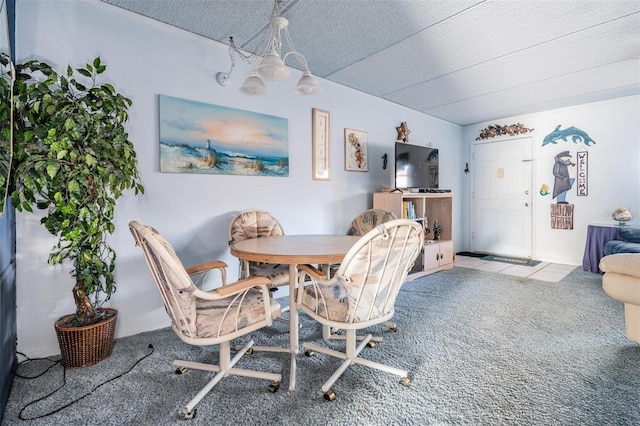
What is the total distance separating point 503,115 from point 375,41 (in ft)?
11.4

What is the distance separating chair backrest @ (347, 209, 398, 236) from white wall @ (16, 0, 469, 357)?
55 centimetres

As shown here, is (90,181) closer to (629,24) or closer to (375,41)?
(375,41)

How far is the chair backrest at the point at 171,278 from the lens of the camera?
4.18 ft

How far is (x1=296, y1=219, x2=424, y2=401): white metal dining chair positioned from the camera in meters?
1.40

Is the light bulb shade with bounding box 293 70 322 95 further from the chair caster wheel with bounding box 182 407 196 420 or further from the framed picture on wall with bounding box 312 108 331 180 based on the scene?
the chair caster wheel with bounding box 182 407 196 420

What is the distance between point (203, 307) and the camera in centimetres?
151

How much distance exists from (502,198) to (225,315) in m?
5.32

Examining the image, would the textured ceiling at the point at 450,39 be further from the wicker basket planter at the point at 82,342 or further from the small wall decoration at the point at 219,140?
the wicker basket planter at the point at 82,342

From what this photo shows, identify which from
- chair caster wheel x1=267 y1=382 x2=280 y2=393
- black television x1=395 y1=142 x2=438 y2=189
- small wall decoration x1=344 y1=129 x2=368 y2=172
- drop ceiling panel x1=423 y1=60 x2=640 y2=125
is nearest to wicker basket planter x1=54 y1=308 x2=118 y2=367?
chair caster wheel x1=267 y1=382 x2=280 y2=393

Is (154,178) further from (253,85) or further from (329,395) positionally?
(329,395)

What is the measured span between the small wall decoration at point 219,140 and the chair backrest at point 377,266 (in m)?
1.75

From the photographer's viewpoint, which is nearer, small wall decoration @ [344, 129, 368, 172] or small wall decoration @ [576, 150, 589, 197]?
small wall decoration @ [344, 129, 368, 172]

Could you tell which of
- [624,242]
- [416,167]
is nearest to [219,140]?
[416,167]

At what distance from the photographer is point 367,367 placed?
1817 mm
